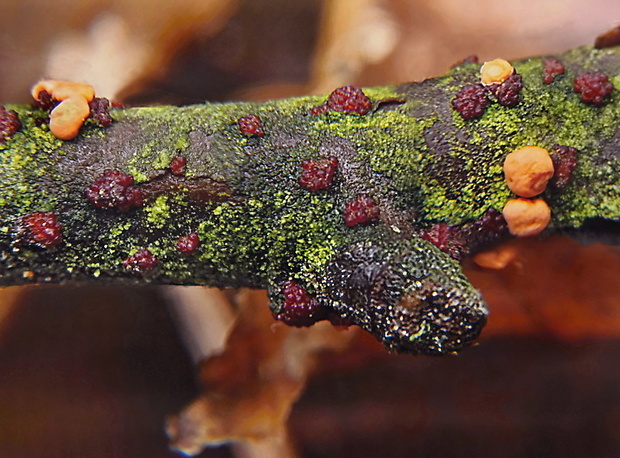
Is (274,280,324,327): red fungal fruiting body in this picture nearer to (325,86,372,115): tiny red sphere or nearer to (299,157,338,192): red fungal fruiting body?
(299,157,338,192): red fungal fruiting body

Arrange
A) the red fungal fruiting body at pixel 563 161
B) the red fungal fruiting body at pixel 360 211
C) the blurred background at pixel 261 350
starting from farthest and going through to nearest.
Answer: the blurred background at pixel 261 350, the red fungal fruiting body at pixel 563 161, the red fungal fruiting body at pixel 360 211

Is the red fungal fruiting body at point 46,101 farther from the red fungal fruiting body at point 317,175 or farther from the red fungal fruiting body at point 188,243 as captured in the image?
the red fungal fruiting body at point 317,175

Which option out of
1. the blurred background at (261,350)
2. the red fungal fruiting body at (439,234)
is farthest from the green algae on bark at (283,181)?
the blurred background at (261,350)

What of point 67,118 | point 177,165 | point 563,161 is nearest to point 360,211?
point 177,165

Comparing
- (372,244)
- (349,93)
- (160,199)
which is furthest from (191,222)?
(349,93)

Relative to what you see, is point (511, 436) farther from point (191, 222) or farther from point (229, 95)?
point (229, 95)

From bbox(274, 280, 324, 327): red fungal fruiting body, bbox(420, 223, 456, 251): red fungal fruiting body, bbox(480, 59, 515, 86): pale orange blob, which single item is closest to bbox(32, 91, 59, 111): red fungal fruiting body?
bbox(274, 280, 324, 327): red fungal fruiting body
